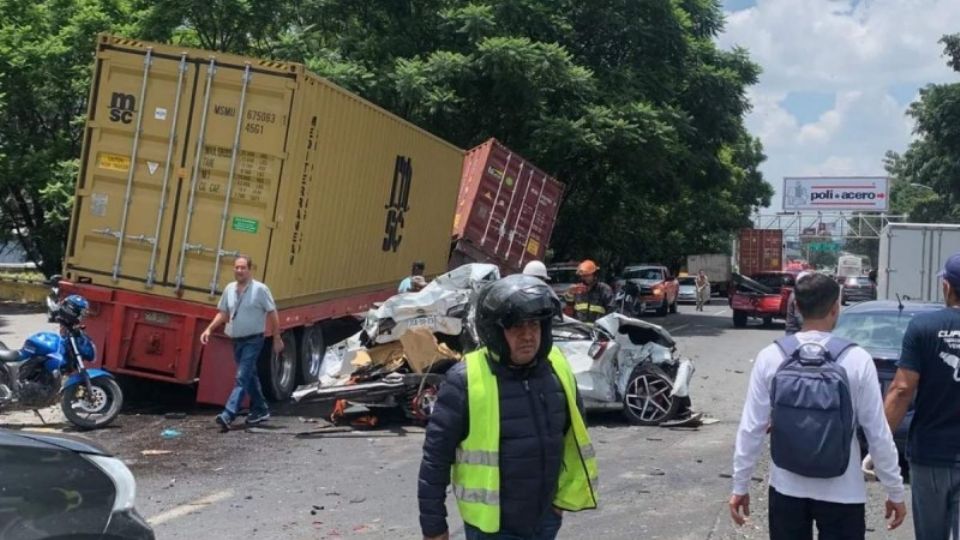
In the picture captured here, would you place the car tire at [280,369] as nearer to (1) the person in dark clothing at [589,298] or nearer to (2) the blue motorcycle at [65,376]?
(2) the blue motorcycle at [65,376]

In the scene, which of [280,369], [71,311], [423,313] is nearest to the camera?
[71,311]

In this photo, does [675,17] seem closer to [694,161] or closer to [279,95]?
[694,161]

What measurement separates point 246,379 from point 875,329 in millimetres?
6012

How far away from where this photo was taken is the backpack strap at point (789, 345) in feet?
12.7

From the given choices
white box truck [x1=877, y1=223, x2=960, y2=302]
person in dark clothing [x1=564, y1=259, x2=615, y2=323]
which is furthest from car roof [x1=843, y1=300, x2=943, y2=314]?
white box truck [x1=877, y1=223, x2=960, y2=302]

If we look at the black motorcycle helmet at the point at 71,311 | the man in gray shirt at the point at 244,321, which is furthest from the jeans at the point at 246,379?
the black motorcycle helmet at the point at 71,311

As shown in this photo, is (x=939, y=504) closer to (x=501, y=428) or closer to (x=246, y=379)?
(x=501, y=428)

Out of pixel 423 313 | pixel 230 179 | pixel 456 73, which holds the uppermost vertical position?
pixel 456 73

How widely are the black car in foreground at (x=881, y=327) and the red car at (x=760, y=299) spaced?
1868 cm

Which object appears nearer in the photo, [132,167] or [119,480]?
[119,480]

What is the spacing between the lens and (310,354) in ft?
45.1

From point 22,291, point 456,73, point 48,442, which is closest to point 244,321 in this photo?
point 48,442

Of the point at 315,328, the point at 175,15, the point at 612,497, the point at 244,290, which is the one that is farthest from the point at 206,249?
the point at 175,15

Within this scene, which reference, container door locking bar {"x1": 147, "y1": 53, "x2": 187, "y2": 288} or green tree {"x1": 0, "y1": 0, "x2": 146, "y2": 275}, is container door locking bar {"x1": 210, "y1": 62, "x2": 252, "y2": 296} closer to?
container door locking bar {"x1": 147, "y1": 53, "x2": 187, "y2": 288}
